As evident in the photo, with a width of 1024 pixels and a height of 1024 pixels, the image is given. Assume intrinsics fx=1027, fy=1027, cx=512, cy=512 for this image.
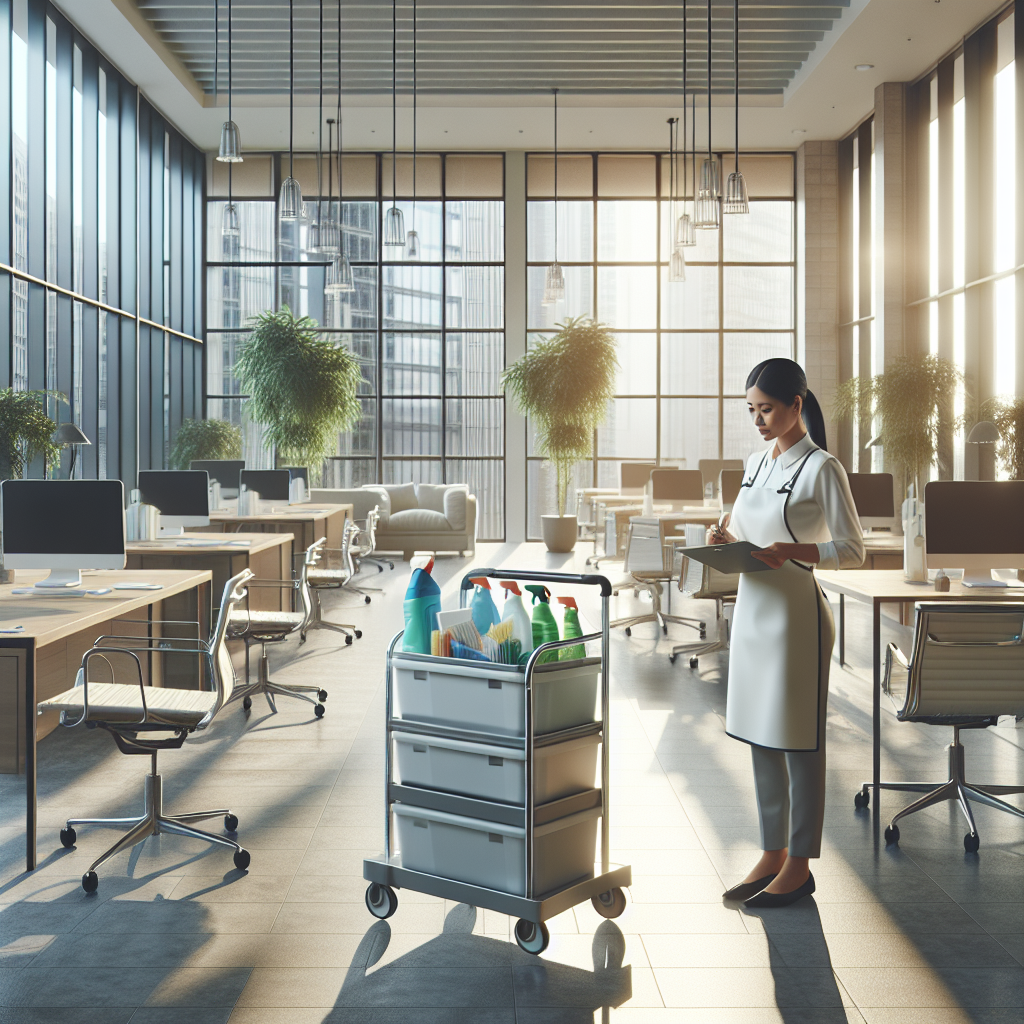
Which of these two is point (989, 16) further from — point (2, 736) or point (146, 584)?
point (2, 736)

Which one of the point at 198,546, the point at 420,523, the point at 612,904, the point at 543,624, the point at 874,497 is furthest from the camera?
the point at 420,523

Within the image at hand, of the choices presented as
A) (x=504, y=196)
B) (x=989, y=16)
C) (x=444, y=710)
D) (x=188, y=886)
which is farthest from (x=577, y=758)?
(x=504, y=196)

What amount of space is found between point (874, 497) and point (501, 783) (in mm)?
5154

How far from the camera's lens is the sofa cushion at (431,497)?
14.0 m

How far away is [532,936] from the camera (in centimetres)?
263

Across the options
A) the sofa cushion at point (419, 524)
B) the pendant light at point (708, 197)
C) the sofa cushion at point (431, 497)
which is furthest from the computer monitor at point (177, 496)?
the sofa cushion at point (431, 497)

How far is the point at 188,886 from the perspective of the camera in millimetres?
3156

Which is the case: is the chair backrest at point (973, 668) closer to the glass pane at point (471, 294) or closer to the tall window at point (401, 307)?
the tall window at point (401, 307)

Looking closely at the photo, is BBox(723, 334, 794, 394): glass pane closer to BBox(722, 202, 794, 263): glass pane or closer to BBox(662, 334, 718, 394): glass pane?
BBox(662, 334, 718, 394): glass pane

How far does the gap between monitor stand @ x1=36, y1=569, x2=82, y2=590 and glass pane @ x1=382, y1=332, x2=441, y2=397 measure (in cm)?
1085

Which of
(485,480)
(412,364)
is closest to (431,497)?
(485,480)

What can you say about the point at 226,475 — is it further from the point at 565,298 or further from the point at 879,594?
the point at 879,594

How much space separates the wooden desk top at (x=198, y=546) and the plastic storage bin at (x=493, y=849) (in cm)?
349

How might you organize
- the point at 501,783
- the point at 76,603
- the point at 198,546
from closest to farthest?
the point at 501,783, the point at 76,603, the point at 198,546
